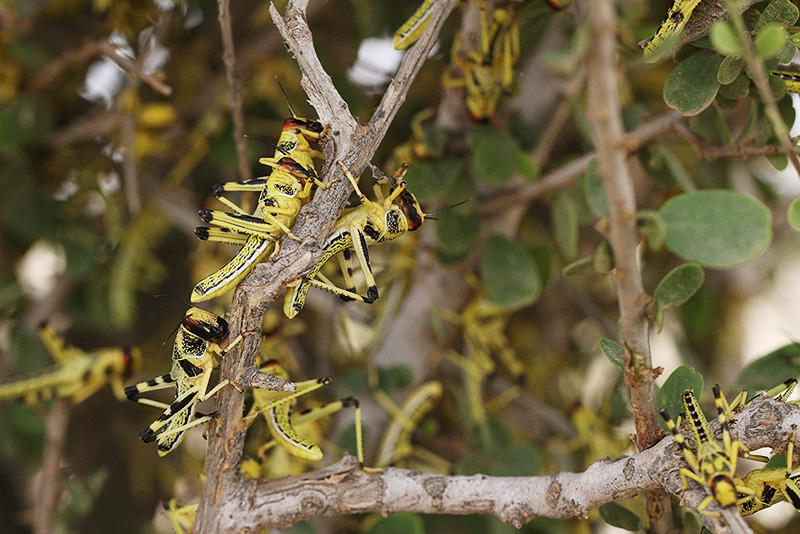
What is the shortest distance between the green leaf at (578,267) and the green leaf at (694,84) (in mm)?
278

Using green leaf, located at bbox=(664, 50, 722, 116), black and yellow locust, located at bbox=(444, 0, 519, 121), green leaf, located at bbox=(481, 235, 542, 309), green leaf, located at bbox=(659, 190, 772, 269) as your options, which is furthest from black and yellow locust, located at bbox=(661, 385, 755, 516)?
black and yellow locust, located at bbox=(444, 0, 519, 121)

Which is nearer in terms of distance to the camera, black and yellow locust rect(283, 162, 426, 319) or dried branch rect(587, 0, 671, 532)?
dried branch rect(587, 0, 671, 532)

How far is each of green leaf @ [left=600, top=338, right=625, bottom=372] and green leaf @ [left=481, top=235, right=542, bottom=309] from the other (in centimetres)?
59

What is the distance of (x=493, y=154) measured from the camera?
1.40 metres

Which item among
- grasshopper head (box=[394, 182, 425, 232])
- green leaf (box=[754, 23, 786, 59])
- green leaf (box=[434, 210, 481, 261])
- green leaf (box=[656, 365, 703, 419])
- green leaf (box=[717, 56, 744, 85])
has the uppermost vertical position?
green leaf (box=[434, 210, 481, 261])

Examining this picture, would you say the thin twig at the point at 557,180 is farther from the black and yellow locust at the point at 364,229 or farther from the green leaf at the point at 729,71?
the black and yellow locust at the point at 364,229

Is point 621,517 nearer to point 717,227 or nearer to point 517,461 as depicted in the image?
point 517,461

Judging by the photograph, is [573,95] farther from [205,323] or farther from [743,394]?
[205,323]

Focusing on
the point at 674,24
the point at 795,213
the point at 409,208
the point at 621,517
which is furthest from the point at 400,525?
the point at 674,24

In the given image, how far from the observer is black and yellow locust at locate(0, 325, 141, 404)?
1648 millimetres

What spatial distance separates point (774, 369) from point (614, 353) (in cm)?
49

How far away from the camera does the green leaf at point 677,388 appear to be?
93cm

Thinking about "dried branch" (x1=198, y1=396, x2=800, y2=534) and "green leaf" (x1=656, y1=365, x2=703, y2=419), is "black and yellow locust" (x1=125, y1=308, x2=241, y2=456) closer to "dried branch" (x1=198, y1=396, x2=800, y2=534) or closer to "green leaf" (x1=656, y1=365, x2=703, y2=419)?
"dried branch" (x1=198, y1=396, x2=800, y2=534)

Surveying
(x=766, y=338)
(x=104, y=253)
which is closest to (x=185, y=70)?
(x=104, y=253)
